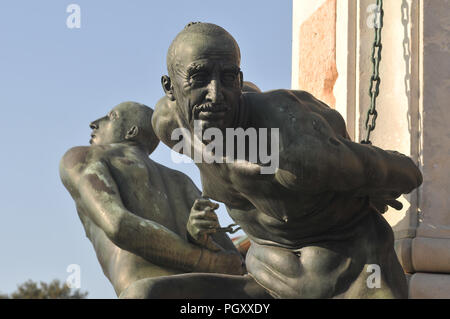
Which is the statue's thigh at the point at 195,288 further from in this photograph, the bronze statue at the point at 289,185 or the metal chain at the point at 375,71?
the metal chain at the point at 375,71

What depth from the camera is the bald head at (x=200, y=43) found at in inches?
146

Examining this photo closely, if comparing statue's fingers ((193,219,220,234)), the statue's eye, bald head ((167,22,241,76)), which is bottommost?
statue's fingers ((193,219,220,234))

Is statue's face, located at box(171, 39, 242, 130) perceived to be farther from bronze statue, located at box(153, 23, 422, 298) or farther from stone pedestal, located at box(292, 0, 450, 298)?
stone pedestal, located at box(292, 0, 450, 298)

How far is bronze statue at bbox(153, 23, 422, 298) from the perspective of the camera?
3.71 metres

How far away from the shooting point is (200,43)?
371 cm

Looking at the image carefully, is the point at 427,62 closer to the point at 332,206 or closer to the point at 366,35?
the point at 366,35

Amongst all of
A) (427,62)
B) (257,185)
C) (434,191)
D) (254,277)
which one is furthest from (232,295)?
(427,62)

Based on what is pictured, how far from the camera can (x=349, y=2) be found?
5398 millimetres

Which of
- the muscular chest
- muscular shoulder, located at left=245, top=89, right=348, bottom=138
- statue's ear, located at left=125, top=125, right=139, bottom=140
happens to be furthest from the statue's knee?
statue's ear, located at left=125, top=125, right=139, bottom=140

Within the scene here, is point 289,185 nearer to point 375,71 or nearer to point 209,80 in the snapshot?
point 209,80

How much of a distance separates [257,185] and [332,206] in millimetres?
293

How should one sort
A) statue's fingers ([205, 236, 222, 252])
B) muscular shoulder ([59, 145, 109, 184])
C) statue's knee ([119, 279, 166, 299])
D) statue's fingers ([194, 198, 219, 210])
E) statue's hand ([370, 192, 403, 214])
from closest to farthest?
statue's knee ([119, 279, 166, 299]) → statue's hand ([370, 192, 403, 214]) → statue's fingers ([194, 198, 219, 210]) → statue's fingers ([205, 236, 222, 252]) → muscular shoulder ([59, 145, 109, 184])

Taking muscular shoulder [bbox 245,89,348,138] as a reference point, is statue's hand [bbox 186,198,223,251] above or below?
below

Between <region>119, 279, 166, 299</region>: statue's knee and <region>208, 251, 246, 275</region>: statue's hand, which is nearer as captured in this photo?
<region>119, 279, 166, 299</region>: statue's knee
